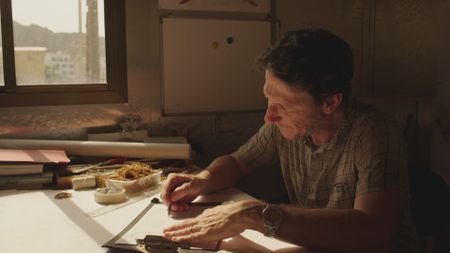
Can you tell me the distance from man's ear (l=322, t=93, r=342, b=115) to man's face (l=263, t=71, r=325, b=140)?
0.06 ft

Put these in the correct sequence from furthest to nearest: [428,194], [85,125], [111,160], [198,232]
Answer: [85,125] < [111,160] < [428,194] < [198,232]

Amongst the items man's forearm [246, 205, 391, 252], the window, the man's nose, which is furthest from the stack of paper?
man's forearm [246, 205, 391, 252]

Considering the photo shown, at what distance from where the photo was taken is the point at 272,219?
1112 millimetres

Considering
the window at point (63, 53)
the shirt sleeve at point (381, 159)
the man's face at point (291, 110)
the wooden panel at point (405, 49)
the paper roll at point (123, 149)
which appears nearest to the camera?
the shirt sleeve at point (381, 159)

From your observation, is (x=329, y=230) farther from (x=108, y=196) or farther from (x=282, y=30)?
(x=282, y=30)

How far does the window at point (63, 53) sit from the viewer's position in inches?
80.6

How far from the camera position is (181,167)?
195 centimetres

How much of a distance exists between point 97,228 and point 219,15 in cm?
139

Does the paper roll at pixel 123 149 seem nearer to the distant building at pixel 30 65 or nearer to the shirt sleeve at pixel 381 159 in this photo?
the distant building at pixel 30 65

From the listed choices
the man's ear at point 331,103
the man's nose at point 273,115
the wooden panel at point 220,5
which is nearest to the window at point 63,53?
the wooden panel at point 220,5

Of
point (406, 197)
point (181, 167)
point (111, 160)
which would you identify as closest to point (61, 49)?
point (111, 160)

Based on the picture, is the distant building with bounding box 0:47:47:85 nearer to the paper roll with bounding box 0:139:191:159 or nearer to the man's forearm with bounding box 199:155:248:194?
the paper roll with bounding box 0:139:191:159

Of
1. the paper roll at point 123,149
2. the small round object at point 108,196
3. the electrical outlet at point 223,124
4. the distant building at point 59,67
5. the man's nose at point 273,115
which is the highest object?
the distant building at point 59,67

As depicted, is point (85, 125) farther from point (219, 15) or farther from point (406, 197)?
point (406, 197)
